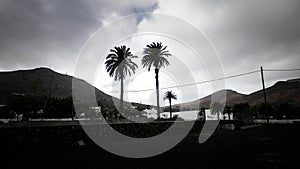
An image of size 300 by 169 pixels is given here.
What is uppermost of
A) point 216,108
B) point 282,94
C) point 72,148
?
point 282,94

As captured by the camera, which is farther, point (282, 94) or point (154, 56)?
point (282, 94)

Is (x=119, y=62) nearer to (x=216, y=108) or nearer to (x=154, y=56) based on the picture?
(x=154, y=56)

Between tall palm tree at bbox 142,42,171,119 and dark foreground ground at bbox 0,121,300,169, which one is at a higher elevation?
tall palm tree at bbox 142,42,171,119

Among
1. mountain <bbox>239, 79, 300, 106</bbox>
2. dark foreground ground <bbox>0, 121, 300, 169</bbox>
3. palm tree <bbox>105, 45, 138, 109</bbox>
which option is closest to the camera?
dark foreground ground <bbox>0, 121, 300, 169</bbox>

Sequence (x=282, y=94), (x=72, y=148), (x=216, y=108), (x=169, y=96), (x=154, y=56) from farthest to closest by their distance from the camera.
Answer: (x=282, y=94), (x=216, y=108), (x=169, y=96), (x=154, y=56), (x=72, y=148)

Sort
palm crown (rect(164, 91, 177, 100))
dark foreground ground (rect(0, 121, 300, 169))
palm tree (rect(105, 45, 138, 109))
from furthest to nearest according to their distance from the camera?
palm crown (rect(164, 91, 177, 100))
palm tree (rect(105, 45, 138, 109))
dark foreground ground (rect(0, 121, 300, 169))

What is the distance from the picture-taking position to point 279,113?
66.0 meters

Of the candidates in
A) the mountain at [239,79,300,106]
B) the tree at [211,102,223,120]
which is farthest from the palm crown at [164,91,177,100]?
the mountain at [239,79,300,106]

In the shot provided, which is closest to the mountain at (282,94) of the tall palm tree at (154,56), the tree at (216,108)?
the tree at (216,108)

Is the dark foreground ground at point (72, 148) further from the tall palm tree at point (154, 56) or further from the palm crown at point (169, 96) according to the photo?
the palm crown at point (169, 96)

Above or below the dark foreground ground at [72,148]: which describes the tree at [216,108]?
above

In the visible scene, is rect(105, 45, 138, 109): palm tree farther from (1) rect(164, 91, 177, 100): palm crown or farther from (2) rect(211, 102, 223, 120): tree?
(2) rect(211, 102, 223, 120): tree

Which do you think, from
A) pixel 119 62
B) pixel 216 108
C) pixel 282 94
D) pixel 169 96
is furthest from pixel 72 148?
pixel 282 94

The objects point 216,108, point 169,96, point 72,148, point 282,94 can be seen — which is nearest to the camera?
point 72,148
